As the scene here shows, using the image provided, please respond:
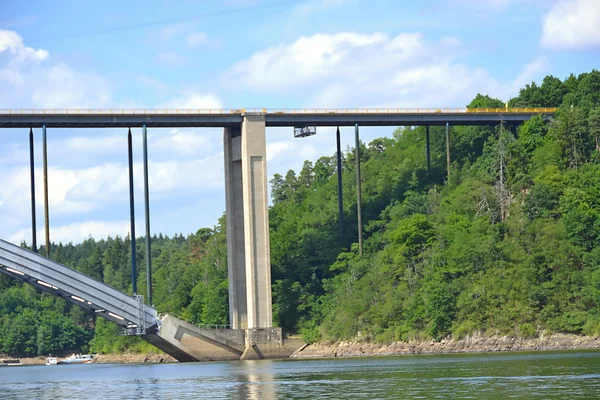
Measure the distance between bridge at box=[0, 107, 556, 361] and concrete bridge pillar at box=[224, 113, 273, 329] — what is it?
9 centimetres

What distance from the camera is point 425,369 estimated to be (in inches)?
2778

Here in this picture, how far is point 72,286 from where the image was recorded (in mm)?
97625

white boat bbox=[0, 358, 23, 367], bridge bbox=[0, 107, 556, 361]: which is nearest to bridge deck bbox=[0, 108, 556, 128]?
bridge bbox=[0, 107, 556, 361]

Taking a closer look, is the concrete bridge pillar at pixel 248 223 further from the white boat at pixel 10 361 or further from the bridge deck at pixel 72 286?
the white boat at pixel 10 361

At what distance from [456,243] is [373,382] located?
4940 centimetres

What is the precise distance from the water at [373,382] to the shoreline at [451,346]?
12965mm

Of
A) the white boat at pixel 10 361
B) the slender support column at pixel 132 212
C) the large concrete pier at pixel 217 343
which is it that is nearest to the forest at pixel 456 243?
the large concrete pier at pixel 217 343

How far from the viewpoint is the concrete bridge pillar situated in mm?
107812

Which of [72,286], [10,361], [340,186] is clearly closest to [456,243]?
[340,186]

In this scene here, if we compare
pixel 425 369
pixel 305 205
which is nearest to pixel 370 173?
pixel 305 205

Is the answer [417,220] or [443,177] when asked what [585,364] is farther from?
[443,177]

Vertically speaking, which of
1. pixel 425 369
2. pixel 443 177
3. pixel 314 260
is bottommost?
pixel 425 369

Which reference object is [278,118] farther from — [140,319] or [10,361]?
[10,361]

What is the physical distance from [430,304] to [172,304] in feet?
155
